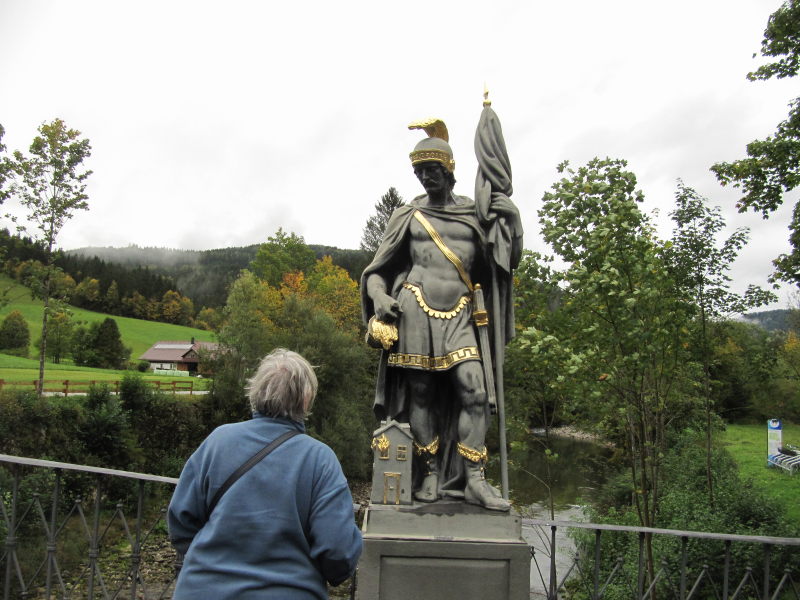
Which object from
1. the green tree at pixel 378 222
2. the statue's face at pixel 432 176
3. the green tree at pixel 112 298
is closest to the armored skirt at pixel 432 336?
the statue's face at pixel 432 176

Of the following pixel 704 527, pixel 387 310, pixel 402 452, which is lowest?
pixel 704 527

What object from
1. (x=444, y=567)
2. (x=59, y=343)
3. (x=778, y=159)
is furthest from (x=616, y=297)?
(x=59, y=343)

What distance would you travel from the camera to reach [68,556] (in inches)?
570

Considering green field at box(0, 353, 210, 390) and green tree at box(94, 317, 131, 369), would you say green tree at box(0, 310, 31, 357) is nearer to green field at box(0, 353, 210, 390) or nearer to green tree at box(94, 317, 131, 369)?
green tree at box(94, 317, 131, 369)

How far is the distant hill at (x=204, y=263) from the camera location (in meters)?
62.2

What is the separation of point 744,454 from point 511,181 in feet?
70.8

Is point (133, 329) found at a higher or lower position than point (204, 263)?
lower

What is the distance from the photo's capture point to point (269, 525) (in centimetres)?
201

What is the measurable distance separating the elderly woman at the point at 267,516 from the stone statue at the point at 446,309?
1.82 metres

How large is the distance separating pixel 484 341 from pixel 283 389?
212 cm

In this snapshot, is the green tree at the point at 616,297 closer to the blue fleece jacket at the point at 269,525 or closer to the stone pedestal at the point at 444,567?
the stone pedestal at the point at 444,567

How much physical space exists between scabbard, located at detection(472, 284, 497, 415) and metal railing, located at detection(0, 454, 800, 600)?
76 cm

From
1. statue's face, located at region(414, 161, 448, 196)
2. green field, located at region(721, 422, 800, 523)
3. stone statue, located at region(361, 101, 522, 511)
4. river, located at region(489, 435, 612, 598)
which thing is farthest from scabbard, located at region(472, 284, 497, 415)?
green field, located at region(721, 422, 800, 523)

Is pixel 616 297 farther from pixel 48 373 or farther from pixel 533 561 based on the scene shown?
pixel 48 373
